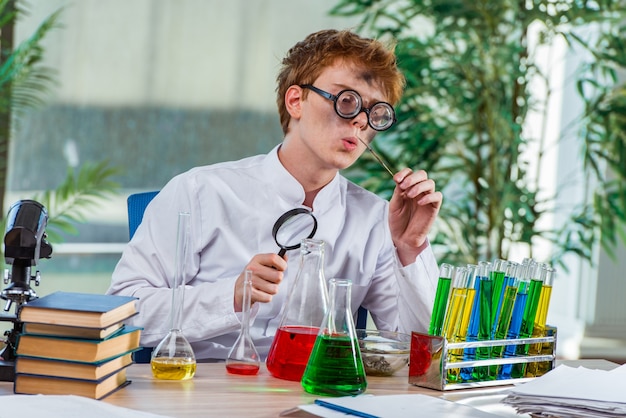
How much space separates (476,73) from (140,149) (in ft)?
5.29

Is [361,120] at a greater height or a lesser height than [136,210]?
greater

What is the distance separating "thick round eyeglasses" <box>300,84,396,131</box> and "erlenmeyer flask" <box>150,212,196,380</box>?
1.72 feet

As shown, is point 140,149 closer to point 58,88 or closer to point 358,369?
point 58,88

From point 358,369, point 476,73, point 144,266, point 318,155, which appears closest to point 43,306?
point 358,369

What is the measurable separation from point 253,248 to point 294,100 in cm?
34

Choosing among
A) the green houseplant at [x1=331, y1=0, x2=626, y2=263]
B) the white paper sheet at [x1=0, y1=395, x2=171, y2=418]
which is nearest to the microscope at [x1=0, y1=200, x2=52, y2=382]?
the white paper sheet at [x1=0, y1=395, x2=171, y2=418]

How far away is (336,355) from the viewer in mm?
1348

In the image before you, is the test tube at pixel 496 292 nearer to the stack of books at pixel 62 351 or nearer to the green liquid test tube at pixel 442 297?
the green liquid test tube at pixel 442 297

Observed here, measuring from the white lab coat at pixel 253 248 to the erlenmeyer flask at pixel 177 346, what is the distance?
0.93ft

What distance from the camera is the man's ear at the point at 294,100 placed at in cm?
200

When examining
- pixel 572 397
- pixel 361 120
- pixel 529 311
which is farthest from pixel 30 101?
pixel 572 397

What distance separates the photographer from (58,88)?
13.3 feet

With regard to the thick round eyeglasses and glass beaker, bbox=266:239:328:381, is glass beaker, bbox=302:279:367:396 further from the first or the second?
the thick round eyeglasses

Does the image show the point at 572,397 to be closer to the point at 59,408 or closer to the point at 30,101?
the point at 59,408
